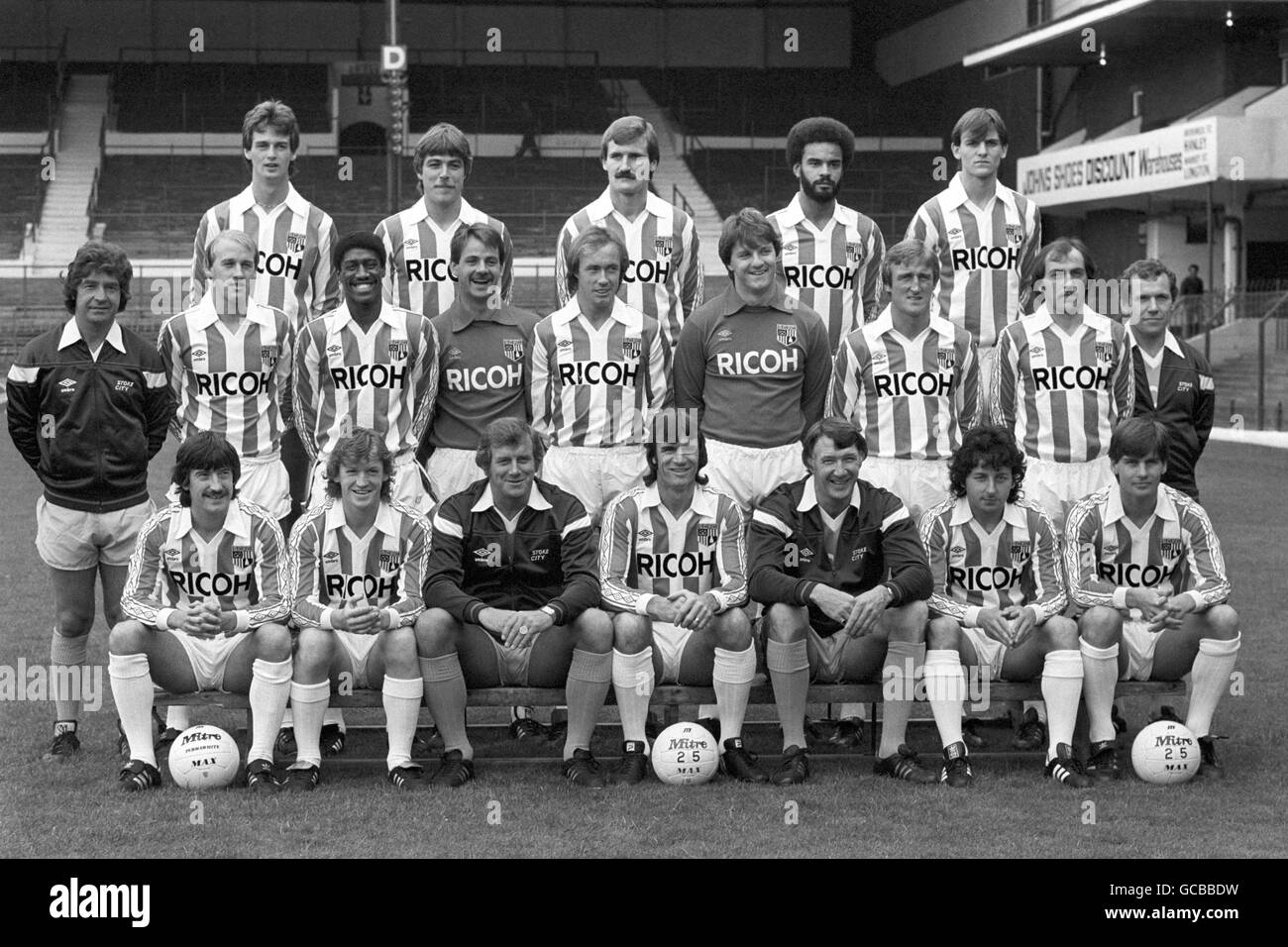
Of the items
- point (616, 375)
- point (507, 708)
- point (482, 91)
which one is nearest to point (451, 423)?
point (616, 375)

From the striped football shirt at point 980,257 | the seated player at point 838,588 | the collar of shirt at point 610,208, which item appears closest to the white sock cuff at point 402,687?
the seated player at point 838,588

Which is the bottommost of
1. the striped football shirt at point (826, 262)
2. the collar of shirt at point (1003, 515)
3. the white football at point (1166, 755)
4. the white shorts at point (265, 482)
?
the white football at point (1166, 755)

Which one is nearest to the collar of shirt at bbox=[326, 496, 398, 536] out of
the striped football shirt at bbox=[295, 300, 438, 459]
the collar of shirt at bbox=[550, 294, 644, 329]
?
the striped football shirt at bbox=[295, 300, 438, 459]

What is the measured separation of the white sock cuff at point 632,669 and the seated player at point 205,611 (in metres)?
1.09

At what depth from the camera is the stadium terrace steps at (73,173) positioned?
103 ft

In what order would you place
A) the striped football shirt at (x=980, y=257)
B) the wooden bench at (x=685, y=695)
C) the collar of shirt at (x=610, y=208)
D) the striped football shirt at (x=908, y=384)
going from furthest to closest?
the collar of shirt at (x=610, y=208) < the striped football shirt at (x=980, y=257) < the striped football shirt at (x=908, y=384) < the wooden bench at (x=685, y=695)

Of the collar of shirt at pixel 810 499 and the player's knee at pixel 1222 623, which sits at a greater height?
the collar of shirt at pixel 810 499

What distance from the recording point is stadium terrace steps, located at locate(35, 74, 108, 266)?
31391 millimetres

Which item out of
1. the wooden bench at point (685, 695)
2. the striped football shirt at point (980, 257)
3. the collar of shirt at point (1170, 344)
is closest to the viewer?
the wooden bench at point (685, 695)

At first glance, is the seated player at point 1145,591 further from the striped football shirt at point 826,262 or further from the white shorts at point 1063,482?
the striped football shirt at point 826,262

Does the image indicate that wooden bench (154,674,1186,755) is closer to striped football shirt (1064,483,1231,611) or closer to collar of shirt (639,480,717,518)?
striped football shirt (1064,483,1231,611)

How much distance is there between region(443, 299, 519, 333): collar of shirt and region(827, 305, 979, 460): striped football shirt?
1.30 meters
